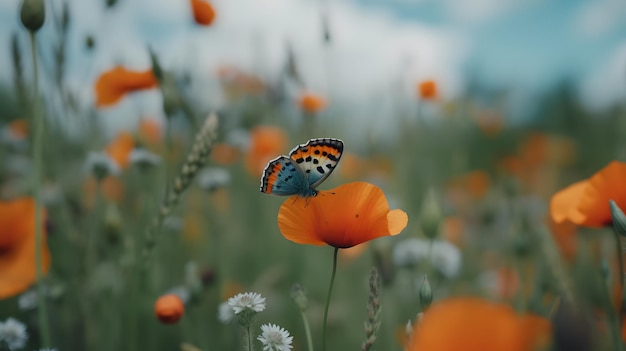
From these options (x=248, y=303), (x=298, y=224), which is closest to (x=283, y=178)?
(x=298, y=224)

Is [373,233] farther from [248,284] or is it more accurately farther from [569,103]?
[569,103]

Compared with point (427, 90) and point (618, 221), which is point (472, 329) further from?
point (427, 90)

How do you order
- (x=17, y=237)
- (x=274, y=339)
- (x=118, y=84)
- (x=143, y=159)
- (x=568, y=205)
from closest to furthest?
(x=274, y=339) → (x=568, y=205) → (x=17, y=237) → (x=143, y=159) → (x=118, y=84)

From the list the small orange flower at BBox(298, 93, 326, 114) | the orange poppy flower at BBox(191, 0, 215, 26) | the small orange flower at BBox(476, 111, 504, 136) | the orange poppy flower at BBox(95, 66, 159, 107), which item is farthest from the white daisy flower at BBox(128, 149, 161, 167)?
the small orange flower at BBox(476, 111, 504, 136)

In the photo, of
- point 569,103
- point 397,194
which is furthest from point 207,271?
point 569,103

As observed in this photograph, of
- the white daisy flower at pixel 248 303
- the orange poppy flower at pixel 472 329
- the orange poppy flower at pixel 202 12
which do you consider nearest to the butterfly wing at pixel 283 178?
the white daisy flower at pixel 248 303

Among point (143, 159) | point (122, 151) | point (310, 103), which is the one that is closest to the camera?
point (143, 159)
